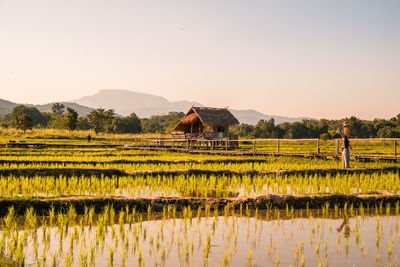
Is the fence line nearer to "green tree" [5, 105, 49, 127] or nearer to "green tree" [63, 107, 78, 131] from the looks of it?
"green tree" [63, 107, 78, 131]

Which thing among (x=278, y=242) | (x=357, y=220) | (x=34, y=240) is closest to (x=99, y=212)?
(x=34, y=240)

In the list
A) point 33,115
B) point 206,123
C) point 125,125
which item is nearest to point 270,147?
point 206,123

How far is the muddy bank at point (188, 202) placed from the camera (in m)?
6.24

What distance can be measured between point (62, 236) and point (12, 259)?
0.90 m

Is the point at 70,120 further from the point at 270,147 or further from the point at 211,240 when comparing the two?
→ the point at 211,240

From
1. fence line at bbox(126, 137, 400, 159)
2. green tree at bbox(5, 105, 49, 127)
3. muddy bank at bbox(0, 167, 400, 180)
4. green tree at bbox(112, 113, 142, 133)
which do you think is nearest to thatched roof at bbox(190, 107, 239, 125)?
fence line at bbox(126, 137, 400, 159)

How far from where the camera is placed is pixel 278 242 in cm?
457

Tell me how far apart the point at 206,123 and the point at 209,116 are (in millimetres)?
1468

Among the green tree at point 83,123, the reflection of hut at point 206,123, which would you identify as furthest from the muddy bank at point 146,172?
the green tree at point 83,123

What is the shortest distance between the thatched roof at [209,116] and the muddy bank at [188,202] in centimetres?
2512

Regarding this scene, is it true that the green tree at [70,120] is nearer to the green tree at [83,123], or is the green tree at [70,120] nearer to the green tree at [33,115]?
the green tree at [83,123]

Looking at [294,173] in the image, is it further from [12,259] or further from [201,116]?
[201,116]

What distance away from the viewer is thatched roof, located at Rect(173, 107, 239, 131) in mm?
32516

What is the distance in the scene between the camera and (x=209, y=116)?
33.2 metres
